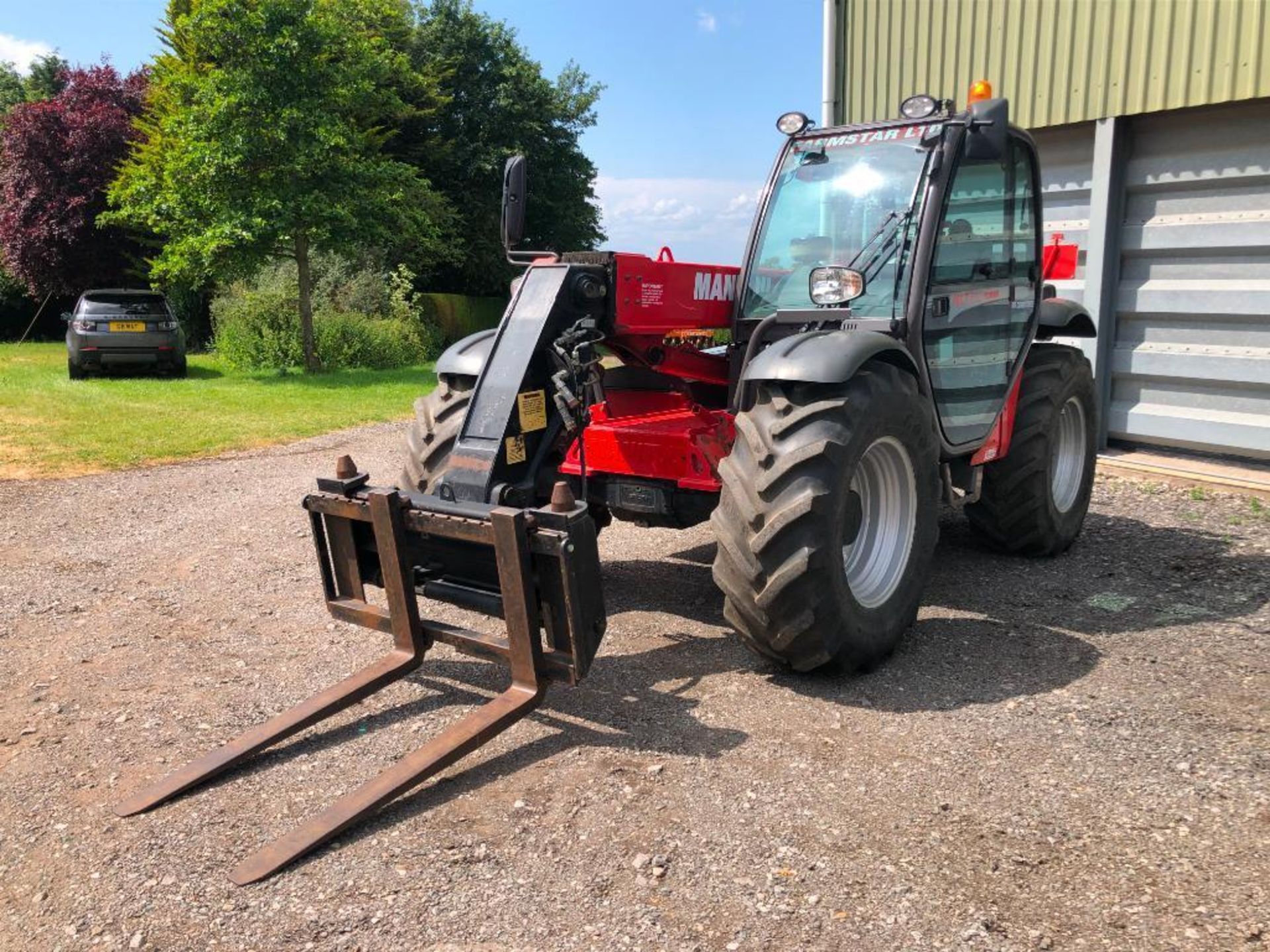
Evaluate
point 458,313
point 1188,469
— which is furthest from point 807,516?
point 458,313

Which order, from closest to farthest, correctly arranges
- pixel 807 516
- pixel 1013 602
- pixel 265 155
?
pixel 807 516 → pixel 1013 602 → pixel 265 155

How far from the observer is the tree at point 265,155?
15.9 meters

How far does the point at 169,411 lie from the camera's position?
1298cm

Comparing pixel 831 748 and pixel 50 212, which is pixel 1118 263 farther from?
pixel 50 212

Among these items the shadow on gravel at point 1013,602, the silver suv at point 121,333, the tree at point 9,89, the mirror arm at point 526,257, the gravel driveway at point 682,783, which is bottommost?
the shadow on gravel at point 1013,602

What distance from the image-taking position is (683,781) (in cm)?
350

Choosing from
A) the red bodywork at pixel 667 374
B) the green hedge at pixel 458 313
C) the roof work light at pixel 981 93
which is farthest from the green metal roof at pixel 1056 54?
the green hedge at pixel 458 313

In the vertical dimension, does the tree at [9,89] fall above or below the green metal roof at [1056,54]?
above

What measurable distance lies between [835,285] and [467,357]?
175 cm

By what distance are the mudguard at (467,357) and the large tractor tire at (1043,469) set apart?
3.04 m

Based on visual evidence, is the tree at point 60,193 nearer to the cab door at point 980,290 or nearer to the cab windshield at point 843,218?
the cab windshield at point 843,218

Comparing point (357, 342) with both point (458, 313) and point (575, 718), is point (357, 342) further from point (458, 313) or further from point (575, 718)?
point (575, 718)

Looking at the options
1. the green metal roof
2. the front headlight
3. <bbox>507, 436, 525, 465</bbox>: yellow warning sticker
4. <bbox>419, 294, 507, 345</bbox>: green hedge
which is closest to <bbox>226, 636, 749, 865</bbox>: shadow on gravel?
<bbox>507, 436, 525, 465</bbox>: yellow warning sticker

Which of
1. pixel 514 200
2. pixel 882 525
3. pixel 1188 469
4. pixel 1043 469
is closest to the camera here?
pixel 514 200
